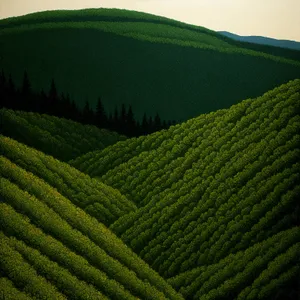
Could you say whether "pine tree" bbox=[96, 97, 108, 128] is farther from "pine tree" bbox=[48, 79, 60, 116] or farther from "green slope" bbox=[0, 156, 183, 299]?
"green slope" bbox=[0, 156, 183, 299]

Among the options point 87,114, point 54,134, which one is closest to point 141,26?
point 87,114

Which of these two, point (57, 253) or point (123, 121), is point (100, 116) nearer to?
point (123, 121)

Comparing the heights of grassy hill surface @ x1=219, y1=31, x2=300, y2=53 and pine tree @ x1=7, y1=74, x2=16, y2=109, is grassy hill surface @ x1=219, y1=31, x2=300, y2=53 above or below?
above

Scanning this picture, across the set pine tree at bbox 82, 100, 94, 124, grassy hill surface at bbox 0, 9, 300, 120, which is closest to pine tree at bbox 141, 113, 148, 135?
grassy hill surface at bbox 0, 9, 300, 120

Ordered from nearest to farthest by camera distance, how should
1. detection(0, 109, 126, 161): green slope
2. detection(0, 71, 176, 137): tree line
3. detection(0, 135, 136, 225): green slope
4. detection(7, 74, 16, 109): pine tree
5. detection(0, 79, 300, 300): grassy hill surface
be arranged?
detection(0, 79, 300, 300): grassy hill surface < detection(0, 135, 136, 225): green slope < detection(7, 74, 16, 109): pine tree < detection(0, 109, 126, 161): green slope < detection(0, 71, 176, 137): tree line

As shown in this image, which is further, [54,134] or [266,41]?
[54,134]
